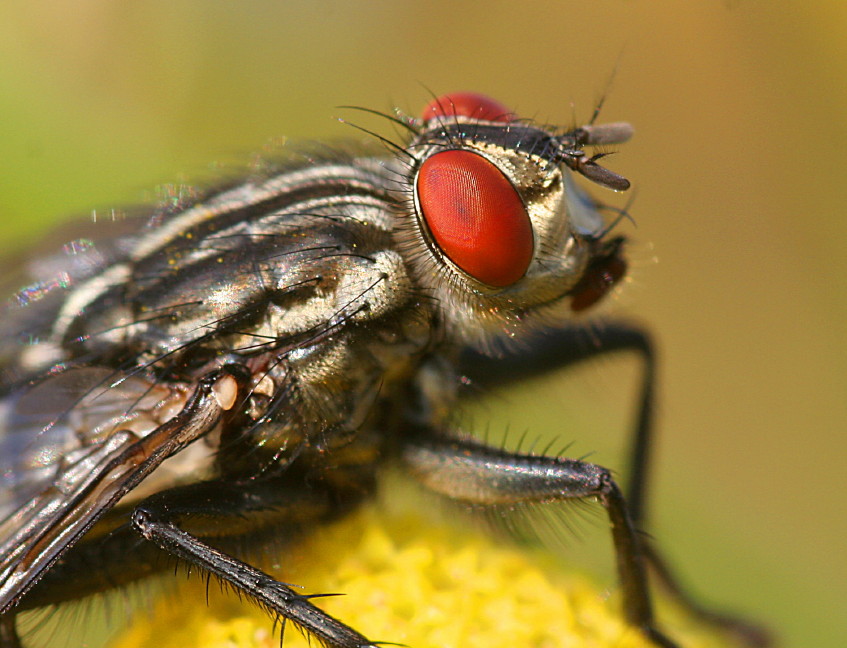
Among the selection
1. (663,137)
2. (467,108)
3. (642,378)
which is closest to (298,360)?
(467,108)

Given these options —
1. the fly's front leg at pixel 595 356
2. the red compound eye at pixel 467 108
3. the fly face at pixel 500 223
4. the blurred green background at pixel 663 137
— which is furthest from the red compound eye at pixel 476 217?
the blurred green background at pixel 663 137

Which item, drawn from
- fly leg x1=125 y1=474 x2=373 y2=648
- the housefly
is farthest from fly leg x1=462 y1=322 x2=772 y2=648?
fly leg x1=125 y1=474 x2=373 y2=648

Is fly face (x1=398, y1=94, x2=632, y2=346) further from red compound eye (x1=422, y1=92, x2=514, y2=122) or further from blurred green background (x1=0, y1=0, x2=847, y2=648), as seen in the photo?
blurred green background (x1=0, y1=0, x2=847, y2=648)

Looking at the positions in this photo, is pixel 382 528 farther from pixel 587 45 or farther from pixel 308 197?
pixel 587 45

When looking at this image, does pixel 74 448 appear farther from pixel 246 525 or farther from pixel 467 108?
pixel 467 108

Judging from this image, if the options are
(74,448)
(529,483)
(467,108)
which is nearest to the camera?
(74,448)

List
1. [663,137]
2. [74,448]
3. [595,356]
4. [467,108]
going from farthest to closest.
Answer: [663,137]
[595,356]
[467,108]
[74,448]
